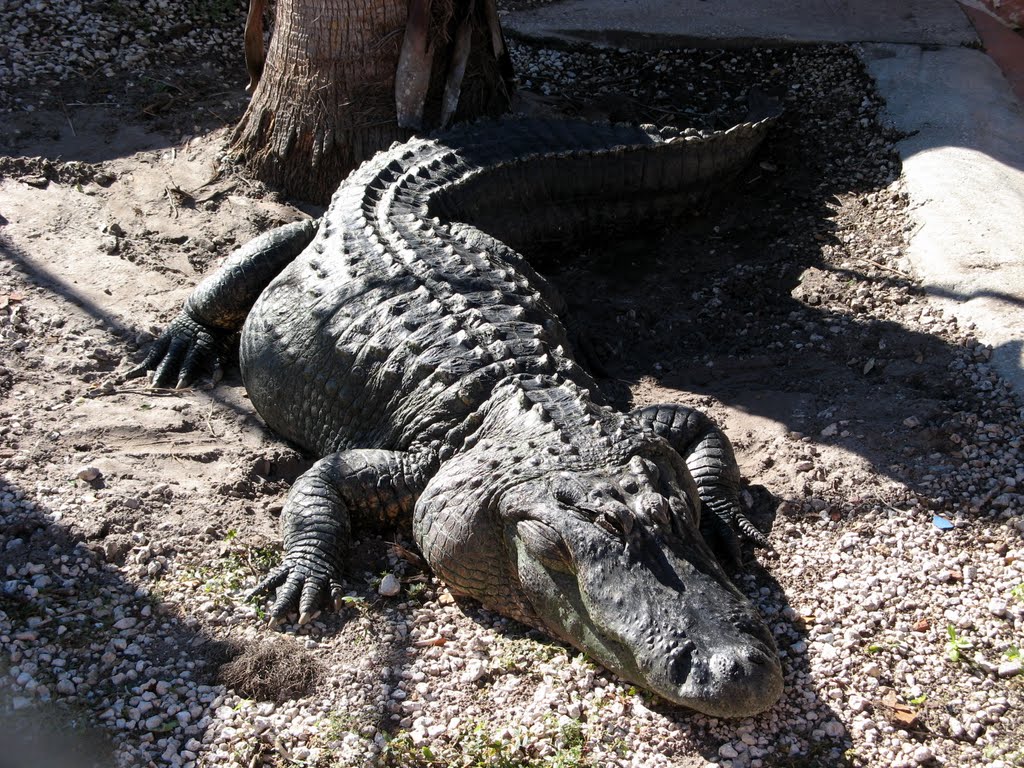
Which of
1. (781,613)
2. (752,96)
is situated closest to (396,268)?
A: (781,613)

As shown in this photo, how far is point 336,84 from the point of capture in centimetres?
641

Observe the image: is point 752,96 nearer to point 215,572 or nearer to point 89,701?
point 215,572

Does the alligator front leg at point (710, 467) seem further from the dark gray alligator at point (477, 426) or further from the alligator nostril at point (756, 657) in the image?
the alligator nostril at point (756, 657)

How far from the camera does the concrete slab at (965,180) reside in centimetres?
494

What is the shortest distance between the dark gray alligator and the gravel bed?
0.22 m

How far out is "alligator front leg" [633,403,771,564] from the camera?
391cm

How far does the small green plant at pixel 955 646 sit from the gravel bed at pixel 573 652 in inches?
0.5

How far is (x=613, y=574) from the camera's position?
3.20 meters

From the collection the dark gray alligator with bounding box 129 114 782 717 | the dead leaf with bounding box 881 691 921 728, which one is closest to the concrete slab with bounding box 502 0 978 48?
the dark gray alligator with bounding box 129 114 782 717

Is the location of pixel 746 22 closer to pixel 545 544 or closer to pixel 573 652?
pixel 545 544

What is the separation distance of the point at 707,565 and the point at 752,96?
4.77m

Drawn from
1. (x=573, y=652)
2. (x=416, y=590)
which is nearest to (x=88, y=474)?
(x=416, y=590)

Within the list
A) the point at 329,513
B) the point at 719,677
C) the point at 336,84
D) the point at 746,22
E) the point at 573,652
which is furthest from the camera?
the point at 746,22

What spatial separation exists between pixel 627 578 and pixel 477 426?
110 cm
